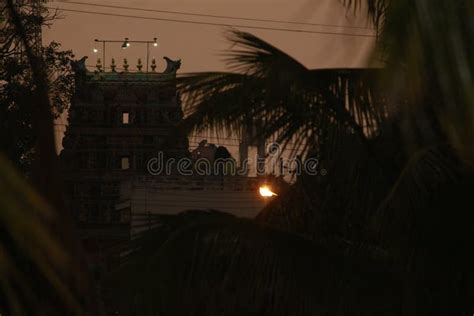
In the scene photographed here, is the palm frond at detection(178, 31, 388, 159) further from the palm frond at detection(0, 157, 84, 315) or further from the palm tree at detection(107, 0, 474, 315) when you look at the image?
the palm frond at detection(0, 157, 84, 315)

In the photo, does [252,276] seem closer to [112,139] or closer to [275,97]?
[275,97]

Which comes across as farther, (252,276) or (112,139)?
(112,139)

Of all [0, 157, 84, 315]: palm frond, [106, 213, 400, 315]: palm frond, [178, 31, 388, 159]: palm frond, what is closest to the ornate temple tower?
[106, 213, 400, 315]: palm frond

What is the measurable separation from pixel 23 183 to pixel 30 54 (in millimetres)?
879

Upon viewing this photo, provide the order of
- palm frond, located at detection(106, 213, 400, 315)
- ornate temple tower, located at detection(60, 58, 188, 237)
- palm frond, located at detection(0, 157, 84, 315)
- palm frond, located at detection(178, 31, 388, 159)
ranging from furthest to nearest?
ornate temple tower, located at detection(60, 58, 188, 237) < palm frond, located at detection(106, 213, 400, 315) < palm frond, located at detection(178, 31, 388, 159) < palm frond, located at detection(0, 157, 84, 315)

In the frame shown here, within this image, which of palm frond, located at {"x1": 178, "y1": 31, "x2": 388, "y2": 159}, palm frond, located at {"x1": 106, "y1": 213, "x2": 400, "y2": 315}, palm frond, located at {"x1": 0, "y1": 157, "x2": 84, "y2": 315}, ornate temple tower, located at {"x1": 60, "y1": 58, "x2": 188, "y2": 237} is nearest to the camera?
palm frond, located at {"x1": 0, "y1": 157, "x2": 84, "y2": 315}

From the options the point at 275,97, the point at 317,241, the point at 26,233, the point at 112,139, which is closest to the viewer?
the point at 26,233

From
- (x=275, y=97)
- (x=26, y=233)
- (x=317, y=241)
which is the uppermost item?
(x=275, y=97)

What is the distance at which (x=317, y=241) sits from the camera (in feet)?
25.6

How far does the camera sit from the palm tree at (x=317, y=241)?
23.8ft

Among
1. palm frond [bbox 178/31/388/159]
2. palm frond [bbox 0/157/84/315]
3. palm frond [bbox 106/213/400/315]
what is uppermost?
palm frond [bbox 178/31/388/159]

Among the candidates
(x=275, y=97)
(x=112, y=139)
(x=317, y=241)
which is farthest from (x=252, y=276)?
(x=112, y=139)

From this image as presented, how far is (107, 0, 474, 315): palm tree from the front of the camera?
726 cm

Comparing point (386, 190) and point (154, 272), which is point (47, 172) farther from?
point (386, 190)
